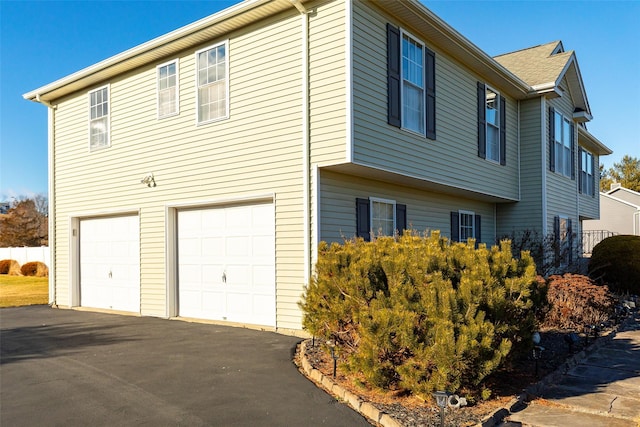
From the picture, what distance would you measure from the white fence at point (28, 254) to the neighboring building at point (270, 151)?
14.7 meters

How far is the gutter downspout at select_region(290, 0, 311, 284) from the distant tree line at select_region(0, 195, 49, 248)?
108ft

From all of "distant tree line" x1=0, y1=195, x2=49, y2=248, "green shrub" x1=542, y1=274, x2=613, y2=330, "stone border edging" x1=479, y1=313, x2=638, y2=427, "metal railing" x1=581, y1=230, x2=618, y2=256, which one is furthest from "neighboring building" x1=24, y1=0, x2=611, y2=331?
"distant tree line" x1=0, y1=195, x2=49, y2=248

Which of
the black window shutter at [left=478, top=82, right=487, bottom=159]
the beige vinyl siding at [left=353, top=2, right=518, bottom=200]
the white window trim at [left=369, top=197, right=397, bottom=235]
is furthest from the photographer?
the black window shutter at [left=478, top=82, right=487, bottom=159]

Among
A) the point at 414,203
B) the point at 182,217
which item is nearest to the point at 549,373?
the point at 414,203

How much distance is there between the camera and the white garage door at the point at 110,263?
36.5 feet

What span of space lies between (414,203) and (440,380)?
6.77m

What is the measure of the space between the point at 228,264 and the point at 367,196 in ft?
10.2

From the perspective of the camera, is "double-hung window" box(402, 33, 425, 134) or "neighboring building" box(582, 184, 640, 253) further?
"neighboring building" box(582, 184, 640, 253)

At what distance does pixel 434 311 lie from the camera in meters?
4.55

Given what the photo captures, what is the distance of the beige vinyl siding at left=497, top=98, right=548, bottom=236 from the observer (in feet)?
45.4

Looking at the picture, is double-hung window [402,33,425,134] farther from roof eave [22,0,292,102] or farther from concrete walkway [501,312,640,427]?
concrete walkway [501,312,640,427]

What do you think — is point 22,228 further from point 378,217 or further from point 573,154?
point 573,154

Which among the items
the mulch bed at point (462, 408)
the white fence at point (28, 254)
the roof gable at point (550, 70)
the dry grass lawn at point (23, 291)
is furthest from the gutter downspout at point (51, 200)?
the white fence at point (28, 254)

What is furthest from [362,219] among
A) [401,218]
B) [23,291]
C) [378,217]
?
[23,291]
